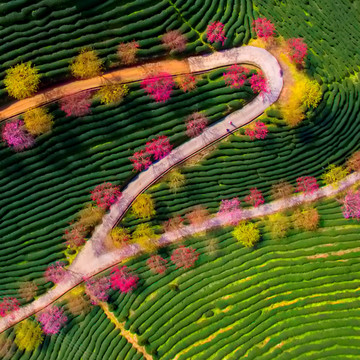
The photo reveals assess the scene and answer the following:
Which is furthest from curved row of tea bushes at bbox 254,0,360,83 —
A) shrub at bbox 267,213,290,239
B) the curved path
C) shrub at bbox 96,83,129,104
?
shrub at bbox 96,83,129,104

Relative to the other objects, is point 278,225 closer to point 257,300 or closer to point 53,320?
point 257,300

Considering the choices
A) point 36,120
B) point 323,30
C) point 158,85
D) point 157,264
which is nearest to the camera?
point 36,120

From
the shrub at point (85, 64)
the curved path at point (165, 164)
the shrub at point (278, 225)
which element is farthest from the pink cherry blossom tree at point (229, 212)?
the shrub at point (85, 64)

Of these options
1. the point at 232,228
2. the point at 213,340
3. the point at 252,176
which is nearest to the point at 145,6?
the point at 252,176

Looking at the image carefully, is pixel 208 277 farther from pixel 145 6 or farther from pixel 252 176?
pixel 145 6

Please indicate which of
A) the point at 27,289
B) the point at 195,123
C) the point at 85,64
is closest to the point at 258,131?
the point at 195,123

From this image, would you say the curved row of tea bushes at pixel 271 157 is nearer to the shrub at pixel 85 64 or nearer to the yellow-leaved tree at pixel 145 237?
the yellow-leaved tree at pixel 145 237
